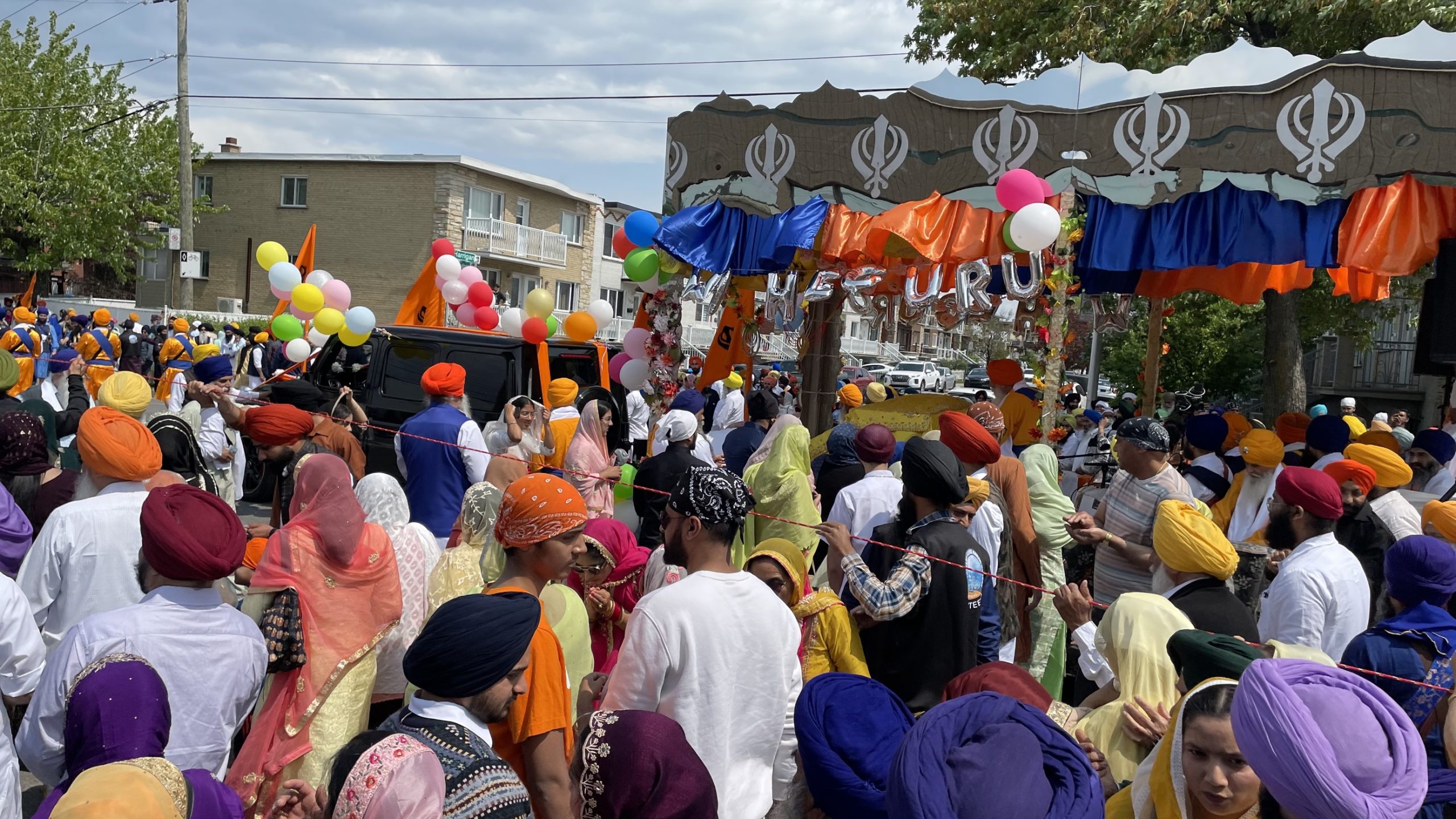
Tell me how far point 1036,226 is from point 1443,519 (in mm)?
3465

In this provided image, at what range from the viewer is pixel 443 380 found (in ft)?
22.9

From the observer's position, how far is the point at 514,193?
3769 cm

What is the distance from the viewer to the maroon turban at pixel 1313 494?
4398mm

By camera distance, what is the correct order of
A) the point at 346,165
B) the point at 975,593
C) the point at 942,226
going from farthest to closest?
the point at 346,165, the point at 942,226, the point at 975,593

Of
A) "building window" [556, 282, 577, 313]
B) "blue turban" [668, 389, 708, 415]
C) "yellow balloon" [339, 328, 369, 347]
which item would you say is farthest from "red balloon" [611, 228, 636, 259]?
"building window" [556, 282, 577, 313]

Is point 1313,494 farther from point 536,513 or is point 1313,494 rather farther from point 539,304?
point 539,304

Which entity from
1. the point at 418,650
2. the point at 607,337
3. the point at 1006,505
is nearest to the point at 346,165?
the point at 607,337

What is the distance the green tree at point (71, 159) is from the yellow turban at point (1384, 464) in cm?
3442

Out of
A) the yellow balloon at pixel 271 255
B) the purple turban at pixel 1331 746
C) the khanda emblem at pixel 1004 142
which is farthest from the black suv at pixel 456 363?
the purple turban at pixel 1331 746

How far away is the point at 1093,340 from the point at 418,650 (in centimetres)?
1748

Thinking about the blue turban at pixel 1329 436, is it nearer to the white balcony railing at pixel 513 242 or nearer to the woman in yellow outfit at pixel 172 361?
the woman in yellow outfit at pixel 172 361

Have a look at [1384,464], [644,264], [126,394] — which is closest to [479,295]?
[644,264]

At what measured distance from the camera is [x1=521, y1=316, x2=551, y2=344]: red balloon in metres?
9.87

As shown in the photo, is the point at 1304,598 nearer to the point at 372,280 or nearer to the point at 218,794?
the point at 218,794
